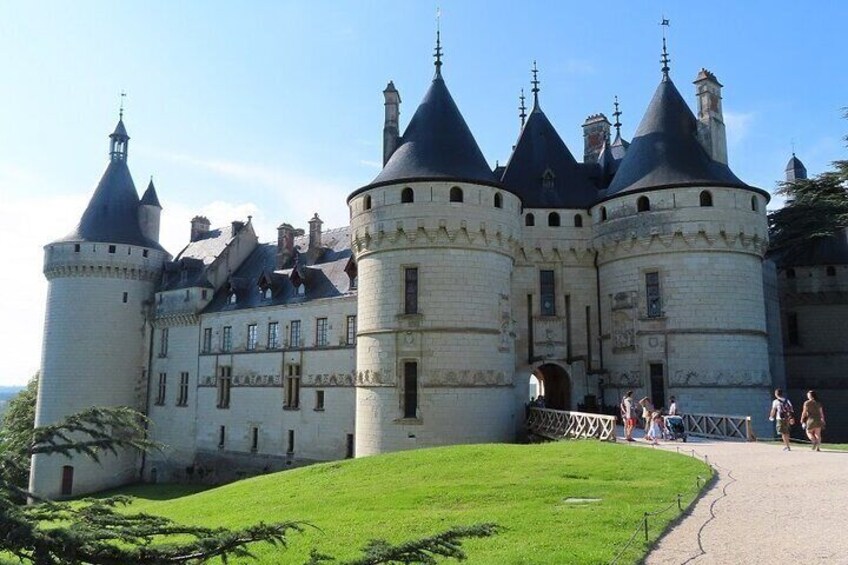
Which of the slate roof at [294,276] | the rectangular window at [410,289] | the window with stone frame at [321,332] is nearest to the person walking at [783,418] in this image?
the rectangular window at [410,289]

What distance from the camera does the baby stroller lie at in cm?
2238

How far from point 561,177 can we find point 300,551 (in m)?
23.7

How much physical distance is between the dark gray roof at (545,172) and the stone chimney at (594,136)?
208cm

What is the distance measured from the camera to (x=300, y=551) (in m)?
12.3

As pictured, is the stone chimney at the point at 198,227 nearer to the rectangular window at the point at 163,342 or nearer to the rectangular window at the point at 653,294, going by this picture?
the rectangular window at the point at 163,342

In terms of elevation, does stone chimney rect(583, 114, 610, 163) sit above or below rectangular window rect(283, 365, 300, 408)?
above

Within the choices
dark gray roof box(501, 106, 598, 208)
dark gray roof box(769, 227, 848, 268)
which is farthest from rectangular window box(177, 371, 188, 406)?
dark gray roof box(769, 227, 848, 268)

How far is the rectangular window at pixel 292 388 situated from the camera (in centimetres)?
3550

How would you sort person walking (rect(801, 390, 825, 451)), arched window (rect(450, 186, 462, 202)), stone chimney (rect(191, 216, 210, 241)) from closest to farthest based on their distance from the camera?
person walking (rect(801, 390, 825, 451)) < arched window (rect(450, 186, 462, 202)) < stone chimney (rect(191, 216, 210, 241))

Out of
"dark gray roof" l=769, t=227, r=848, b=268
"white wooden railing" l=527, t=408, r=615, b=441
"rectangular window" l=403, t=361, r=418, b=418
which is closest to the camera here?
"white wooden railing" l=527, t=408, r=615, b=441

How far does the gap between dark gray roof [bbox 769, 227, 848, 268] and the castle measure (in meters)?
4.76

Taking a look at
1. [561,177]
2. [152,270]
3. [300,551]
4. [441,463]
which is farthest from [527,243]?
[152,270]

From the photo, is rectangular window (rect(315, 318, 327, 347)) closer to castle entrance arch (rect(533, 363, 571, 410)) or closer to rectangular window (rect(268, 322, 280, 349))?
rectangular window (rect(268, 322, 280, 349))

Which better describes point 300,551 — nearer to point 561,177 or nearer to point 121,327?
point 561,177
